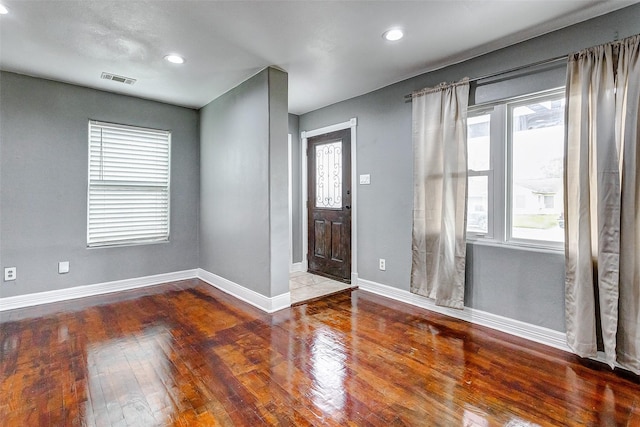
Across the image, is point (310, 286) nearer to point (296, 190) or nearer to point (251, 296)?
point (251, 296)

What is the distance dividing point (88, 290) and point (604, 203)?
5.13m

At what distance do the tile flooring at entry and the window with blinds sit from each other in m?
1.94

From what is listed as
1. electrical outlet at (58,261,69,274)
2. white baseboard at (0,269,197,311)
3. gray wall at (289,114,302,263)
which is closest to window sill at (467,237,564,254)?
gray wall at (289,114,302,263)

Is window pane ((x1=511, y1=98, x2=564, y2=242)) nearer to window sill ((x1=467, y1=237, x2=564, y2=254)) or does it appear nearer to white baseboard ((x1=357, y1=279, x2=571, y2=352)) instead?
window sill ((x1=467, y1=237, x2=564, y2=254))

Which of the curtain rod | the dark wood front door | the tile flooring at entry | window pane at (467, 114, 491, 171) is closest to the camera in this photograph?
the curtain rod

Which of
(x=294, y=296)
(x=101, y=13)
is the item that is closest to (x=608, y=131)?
(x=294, y=296)

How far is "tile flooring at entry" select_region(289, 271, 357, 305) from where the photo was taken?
3863 millimetres

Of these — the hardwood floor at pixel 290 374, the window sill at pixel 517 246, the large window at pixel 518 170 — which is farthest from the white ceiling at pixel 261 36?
the hardwood floor at pixel 290 374

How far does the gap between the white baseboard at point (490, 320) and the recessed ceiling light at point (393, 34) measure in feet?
8.23

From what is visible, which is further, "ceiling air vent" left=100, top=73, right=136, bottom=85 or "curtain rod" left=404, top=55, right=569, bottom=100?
"ceiling air vent" left=100, top=73, right=136, bottom=85

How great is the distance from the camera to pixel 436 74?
330cm

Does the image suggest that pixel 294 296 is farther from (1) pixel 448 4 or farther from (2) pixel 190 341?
(1) pixel 448 4

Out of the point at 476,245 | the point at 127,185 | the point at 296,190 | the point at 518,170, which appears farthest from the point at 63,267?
the point at 518,170

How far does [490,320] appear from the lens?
9.61 ft
